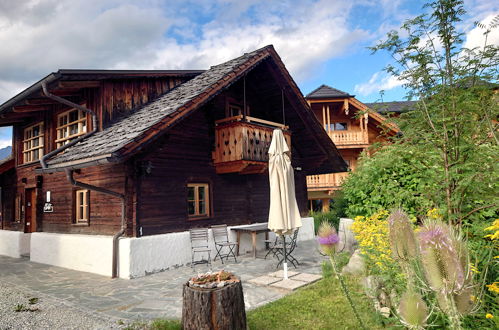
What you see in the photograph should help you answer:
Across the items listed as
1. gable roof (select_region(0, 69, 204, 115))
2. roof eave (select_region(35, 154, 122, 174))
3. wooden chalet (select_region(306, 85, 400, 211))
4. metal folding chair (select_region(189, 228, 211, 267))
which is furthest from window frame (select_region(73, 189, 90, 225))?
wooden chalet (select_region(306, 85, 400, 211))

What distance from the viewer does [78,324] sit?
4.71m

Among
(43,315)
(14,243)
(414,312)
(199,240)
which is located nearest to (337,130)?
(199,240)

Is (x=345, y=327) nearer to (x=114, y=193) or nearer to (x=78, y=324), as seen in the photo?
(x=78, y=324)

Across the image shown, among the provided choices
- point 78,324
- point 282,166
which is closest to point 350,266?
point 282,166

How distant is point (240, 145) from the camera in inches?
368

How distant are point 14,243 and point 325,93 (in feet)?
61.6

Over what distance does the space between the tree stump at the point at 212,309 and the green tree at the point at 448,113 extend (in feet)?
8.49

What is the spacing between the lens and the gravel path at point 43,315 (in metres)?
4.70

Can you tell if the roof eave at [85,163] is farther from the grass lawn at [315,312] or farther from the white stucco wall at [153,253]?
the grass lawn at [315,312]

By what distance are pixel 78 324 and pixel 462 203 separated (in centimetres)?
533

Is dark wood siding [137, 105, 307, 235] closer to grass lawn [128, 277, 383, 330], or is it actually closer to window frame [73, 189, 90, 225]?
window frame [73, 189, 90, 225]

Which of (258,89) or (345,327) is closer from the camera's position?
(345,327)

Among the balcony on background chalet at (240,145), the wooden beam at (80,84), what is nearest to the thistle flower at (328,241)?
the balcony on background chalet at (240,145)

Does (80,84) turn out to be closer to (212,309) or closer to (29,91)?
(29,91)
